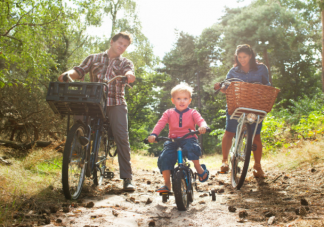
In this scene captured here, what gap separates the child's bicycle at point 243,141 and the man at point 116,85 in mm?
1571

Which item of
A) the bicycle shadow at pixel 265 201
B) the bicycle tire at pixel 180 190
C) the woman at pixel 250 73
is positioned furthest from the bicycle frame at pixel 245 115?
the bicycle tire at pixel 180 190

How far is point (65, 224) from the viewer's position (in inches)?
86.8

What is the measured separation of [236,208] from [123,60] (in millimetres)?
2684

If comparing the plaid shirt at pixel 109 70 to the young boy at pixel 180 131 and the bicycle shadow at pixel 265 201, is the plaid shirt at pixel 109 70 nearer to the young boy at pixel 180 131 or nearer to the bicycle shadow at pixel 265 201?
the young boy at pixel 180 131

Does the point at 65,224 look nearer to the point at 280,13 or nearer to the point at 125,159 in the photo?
the point at 125,159

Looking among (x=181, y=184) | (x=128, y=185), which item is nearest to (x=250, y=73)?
(x=181, y=184)

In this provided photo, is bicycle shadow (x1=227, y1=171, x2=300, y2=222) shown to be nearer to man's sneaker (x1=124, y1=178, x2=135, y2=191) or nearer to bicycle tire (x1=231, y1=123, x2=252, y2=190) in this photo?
bicycle tire (x1=231, y1=123, x2=252, y2=190)

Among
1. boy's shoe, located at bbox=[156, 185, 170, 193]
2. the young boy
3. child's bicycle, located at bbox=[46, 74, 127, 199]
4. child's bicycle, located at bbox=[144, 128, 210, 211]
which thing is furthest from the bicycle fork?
child's bicycle, located at bbox=[46, 74, 127, 199]

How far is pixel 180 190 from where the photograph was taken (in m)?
2.76

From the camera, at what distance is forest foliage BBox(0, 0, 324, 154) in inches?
245

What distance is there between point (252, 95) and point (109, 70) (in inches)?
83.7

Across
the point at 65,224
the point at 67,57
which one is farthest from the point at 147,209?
the point at 67,57

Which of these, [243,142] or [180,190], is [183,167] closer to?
[180,190]

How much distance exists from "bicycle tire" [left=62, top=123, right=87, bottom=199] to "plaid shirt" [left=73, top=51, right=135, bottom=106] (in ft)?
2.81
